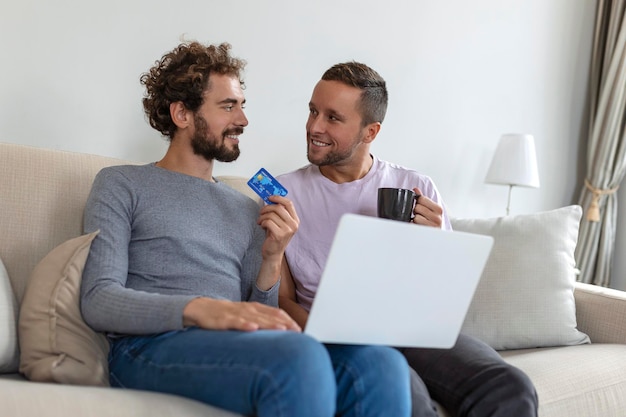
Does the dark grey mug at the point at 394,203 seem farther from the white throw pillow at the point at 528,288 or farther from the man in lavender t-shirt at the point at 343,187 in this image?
the white throw pillow at the point at 528,288

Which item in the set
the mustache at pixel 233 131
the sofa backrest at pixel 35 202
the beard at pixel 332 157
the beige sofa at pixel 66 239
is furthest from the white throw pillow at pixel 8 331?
the beard at pixel 332 157

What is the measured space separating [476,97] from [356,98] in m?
1.35

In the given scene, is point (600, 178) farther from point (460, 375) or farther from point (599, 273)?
point (460, 375)

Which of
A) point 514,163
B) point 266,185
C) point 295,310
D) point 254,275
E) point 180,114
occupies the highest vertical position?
point 180,114

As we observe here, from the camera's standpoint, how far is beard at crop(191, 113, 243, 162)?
196 cm

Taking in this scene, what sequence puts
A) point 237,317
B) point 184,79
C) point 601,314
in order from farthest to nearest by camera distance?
point 601,314 < point 184,79 < point 237,317

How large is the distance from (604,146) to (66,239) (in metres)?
2.83

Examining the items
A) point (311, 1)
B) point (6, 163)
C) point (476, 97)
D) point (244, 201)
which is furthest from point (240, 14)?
point (476, 97)

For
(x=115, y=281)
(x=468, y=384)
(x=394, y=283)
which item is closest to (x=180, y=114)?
(x=115, y=281)

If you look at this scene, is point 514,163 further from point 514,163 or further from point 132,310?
point 132,310

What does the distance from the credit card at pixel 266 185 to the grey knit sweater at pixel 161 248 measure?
123 mm

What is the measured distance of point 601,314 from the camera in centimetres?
244

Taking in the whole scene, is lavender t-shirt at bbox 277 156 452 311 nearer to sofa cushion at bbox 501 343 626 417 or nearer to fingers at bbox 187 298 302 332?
sofa cushion at bbox 501 343 626 417

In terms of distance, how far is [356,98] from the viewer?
225cm
